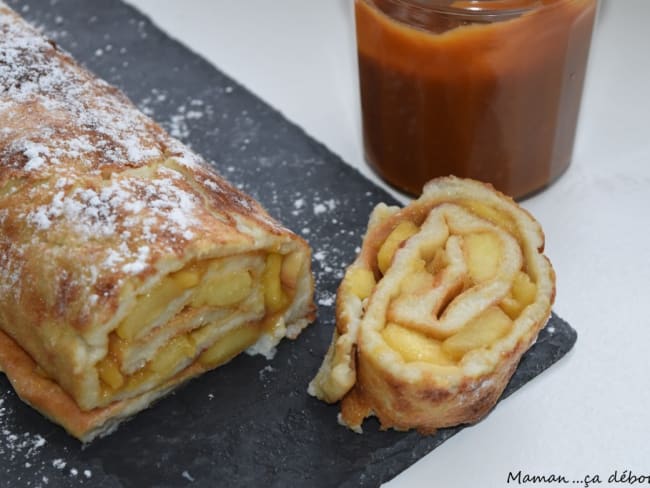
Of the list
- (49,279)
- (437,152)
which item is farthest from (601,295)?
(49,279)

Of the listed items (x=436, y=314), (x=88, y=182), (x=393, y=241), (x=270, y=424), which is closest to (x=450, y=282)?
(x=436, y=314)

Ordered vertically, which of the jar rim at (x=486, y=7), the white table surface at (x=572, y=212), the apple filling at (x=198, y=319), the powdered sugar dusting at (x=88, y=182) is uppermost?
the jar rim at (x=486, y=7)

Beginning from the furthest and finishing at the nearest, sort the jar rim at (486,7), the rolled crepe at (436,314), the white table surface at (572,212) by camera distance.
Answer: the jar rim at (486,7) → the white table surface at (572,212) → the rolled crepe at (436,314)

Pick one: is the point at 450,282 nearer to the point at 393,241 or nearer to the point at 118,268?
the point at 393,241

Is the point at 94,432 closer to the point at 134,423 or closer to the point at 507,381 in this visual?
the point at 134,423

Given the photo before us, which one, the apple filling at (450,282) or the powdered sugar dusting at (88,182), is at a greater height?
the powdered sugar dusting at (88,182)

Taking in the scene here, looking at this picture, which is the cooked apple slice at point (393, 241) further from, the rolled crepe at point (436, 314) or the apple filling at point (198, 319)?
the apple filling at point (198, 319)

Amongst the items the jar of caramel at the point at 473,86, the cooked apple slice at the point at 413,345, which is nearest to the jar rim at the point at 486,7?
the jar of caramel at the point at 473,86
